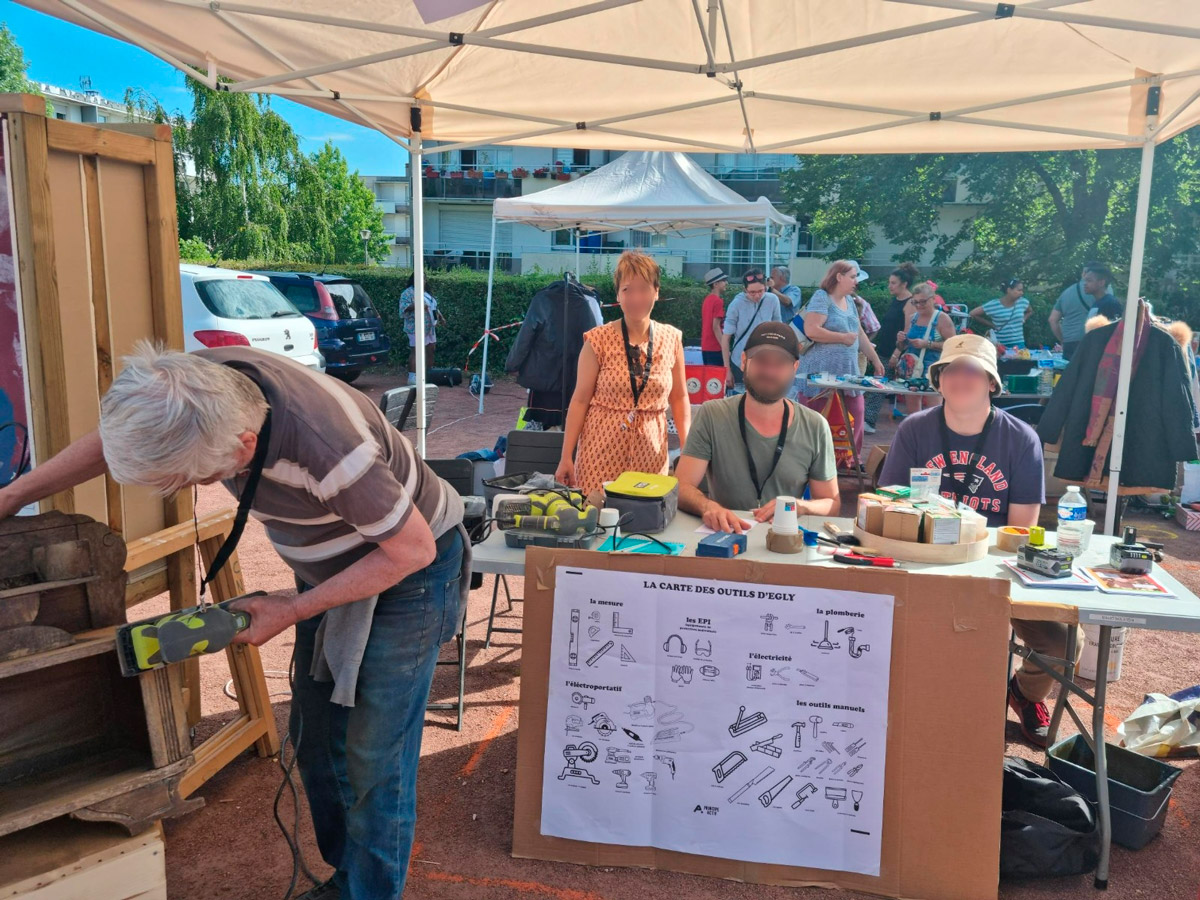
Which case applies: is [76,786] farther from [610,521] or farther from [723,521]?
[723,521]

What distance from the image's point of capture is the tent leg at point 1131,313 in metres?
4.21

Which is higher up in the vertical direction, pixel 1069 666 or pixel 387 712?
pixel 387 712

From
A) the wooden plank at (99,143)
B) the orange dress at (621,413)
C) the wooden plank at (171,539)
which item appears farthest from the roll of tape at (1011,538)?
the wooden plank at (99,143)

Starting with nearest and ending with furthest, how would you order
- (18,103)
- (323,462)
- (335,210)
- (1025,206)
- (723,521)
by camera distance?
(323,462) → (18,103) → (723,521) → (1025,206) → (335,210)

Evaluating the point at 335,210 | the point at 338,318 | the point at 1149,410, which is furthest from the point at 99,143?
the point at 335,210

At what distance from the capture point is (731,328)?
898 cm

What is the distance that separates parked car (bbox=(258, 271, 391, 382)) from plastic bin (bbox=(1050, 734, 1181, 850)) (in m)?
11.7

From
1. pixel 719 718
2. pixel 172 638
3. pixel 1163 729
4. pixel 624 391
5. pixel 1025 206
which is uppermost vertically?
pixel 1025 206

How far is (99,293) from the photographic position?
2502mm

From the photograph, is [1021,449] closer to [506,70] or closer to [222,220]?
[506,70]

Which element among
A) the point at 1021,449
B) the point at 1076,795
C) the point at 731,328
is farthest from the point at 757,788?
the point at 731,328

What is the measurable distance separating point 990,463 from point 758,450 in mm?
859

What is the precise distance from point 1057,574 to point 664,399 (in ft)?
6.28

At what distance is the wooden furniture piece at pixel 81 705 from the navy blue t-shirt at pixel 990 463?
8.83 ft
